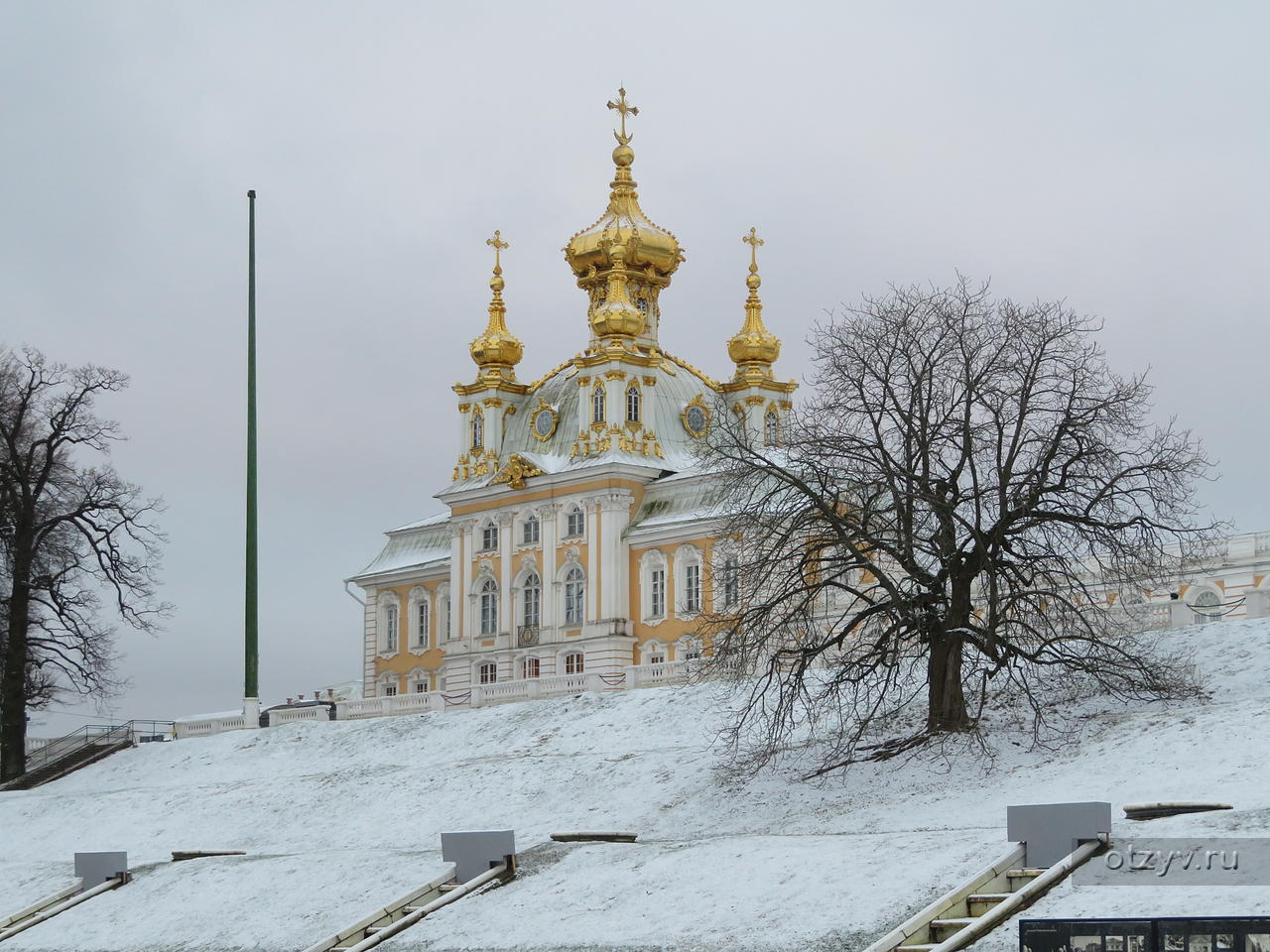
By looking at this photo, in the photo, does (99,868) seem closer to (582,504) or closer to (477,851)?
(477,851)

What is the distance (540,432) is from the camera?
64812mm

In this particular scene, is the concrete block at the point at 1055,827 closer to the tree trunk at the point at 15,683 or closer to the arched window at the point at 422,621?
the tree trunk at the point at 15,683

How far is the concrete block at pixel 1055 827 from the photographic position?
21.5 metres

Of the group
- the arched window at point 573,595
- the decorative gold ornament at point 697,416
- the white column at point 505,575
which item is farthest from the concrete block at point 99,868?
the decorative gold ornament at point 697,416

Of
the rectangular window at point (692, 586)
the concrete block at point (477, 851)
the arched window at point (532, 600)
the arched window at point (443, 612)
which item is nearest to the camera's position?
the concrete block at point (477, 851)

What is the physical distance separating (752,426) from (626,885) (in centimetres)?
4333

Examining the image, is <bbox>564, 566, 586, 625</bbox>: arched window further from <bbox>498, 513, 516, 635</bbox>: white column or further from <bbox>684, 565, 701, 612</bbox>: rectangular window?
<bbox>684, 565, 701, 612</bbox>: rectangular window

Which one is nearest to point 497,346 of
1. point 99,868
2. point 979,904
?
point 99,868

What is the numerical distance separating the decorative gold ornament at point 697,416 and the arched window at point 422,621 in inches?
428

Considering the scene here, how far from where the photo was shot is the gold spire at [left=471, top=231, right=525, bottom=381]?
66.9 meters

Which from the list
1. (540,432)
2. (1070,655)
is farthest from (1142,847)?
(540,432)

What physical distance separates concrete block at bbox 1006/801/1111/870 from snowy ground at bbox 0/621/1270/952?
2.59 ft

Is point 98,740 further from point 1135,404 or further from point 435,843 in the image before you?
point 1135,404

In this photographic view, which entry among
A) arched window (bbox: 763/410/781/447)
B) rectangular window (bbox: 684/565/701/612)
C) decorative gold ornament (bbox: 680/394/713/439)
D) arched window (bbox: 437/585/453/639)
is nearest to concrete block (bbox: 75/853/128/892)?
rectangular window (bbox: 684/565/701/612)
